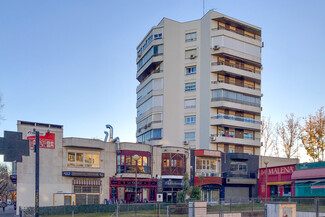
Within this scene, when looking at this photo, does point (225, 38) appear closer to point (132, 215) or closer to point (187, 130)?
point (187, 130)

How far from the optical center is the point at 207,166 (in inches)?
1989

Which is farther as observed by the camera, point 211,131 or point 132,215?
point 211,131

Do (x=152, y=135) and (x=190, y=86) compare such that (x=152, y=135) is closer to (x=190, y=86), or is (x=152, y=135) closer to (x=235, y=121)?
(x=190, y=86)

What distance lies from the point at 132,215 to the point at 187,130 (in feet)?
111

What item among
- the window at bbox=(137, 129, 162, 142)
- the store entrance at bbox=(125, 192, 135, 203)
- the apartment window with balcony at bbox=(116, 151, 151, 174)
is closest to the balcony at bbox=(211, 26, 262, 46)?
the window at bbox=(137, 129, 162, 142)

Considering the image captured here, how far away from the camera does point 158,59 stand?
2366 inches

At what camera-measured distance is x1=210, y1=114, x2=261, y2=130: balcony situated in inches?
2286

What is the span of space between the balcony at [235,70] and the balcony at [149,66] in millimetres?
8820

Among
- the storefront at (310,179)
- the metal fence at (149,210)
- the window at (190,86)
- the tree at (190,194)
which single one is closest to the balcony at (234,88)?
the window at (190,86)

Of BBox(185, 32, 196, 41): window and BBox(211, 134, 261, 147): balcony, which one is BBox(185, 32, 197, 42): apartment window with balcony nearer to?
BBox(185, 32, 196, 41): window

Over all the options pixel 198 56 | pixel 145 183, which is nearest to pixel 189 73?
pixel 198 56

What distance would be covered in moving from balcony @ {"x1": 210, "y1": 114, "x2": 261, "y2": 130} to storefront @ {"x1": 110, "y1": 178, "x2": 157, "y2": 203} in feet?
55.5

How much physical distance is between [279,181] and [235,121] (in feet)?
42.4

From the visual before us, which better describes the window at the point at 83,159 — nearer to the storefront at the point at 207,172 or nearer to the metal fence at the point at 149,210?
the metal fence at the point at 149,210
